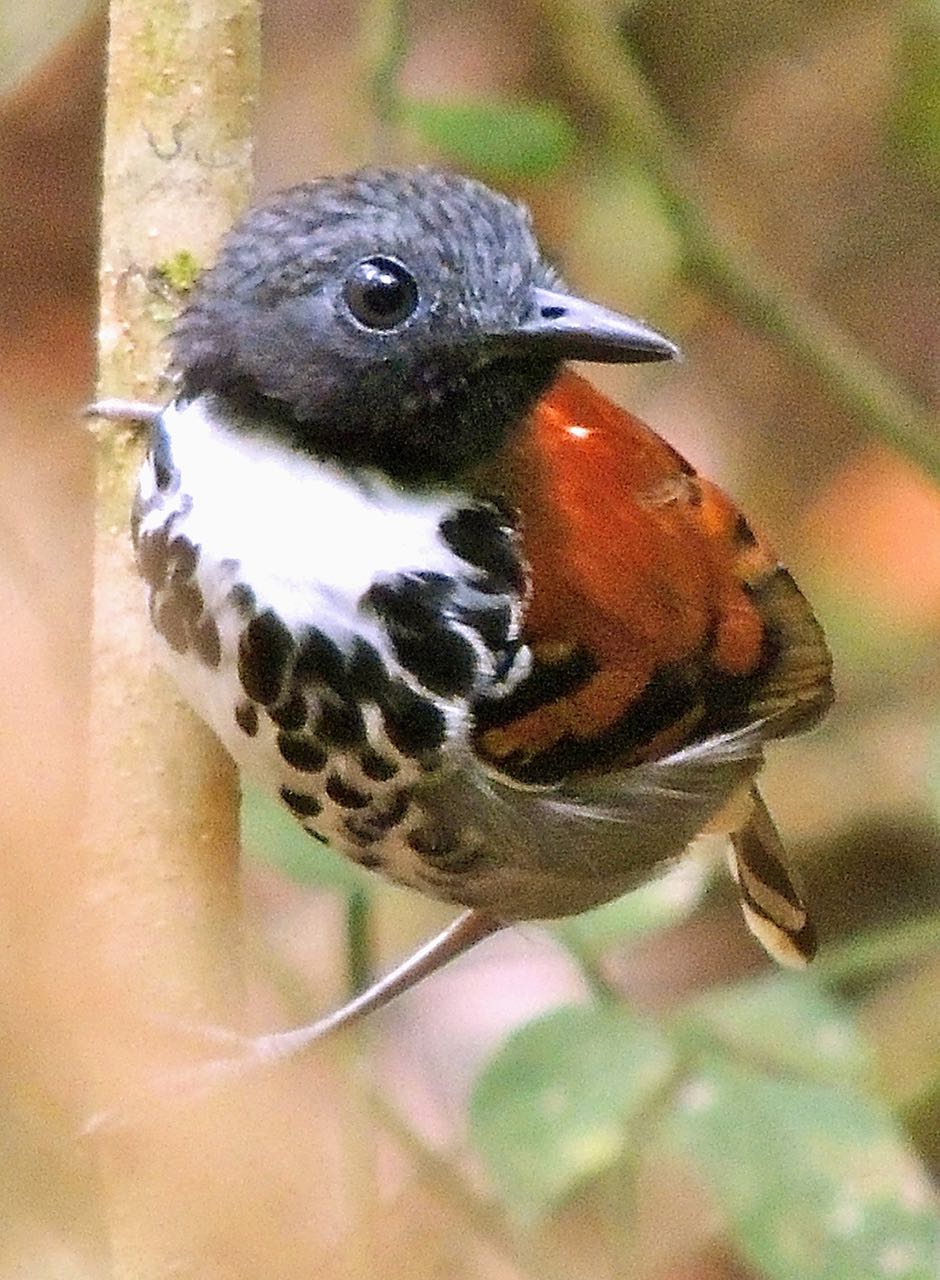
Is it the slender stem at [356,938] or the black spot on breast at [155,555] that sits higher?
the black spot on breast at [155,555]

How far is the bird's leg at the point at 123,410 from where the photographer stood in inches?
48.5

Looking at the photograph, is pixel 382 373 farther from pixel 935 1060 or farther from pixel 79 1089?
pixel 935 1060

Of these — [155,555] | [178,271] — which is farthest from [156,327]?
[155,555]

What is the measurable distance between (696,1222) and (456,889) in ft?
4.36

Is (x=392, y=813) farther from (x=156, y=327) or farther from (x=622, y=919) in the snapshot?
(x=622, y=919)

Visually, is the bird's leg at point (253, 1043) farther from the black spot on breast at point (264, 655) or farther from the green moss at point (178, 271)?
the green moss at point (178, 271)

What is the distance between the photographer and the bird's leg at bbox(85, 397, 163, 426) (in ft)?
4.04

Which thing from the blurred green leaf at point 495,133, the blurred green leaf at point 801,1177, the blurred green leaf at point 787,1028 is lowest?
the blurred green leaf at point 801,1177

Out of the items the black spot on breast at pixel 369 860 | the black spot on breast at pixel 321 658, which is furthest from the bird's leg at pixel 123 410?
the black spot on breast at pixel 369 860

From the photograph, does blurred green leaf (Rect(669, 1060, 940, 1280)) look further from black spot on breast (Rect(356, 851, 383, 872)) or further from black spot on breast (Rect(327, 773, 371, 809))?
black spot on breast (Rect(327, 773, 371, 809))

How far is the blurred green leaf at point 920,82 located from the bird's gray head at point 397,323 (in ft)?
4.82

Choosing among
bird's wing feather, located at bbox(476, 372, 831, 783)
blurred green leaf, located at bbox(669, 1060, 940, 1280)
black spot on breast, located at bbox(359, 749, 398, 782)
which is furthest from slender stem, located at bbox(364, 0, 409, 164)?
blurred green leaf, located at bbox(669, 1060, 940, 1280)

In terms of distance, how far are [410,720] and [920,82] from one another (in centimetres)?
171

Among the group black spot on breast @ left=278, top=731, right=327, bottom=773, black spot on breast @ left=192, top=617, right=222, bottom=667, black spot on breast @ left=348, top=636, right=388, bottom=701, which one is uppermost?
black spot on breast @ left=348, top=636, right=388, bottom=701
